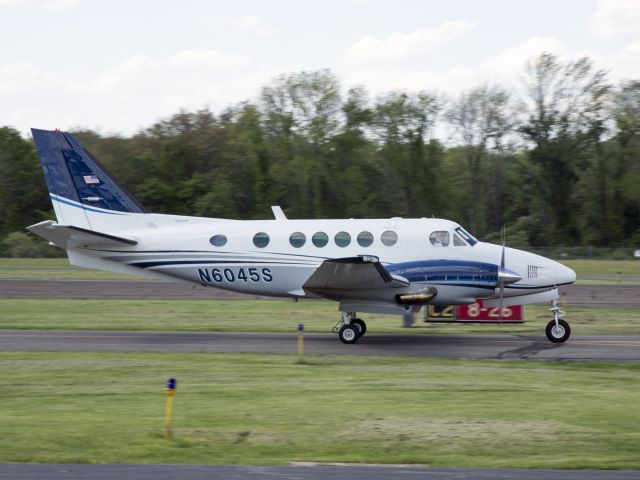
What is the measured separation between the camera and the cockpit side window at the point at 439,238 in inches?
849

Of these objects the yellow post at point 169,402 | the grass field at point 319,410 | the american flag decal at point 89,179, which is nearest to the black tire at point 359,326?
the grass field at point 319,410

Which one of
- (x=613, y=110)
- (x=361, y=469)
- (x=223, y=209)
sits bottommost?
(x=361, y=469)

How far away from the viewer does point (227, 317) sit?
92.5 feet

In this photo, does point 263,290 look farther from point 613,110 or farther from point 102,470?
point 613,110

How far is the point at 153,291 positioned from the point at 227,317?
10.6 meters

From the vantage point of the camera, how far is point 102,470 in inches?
402

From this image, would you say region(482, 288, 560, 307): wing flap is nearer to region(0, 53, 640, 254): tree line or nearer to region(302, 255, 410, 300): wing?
region(302, 255, 410, 300): wing

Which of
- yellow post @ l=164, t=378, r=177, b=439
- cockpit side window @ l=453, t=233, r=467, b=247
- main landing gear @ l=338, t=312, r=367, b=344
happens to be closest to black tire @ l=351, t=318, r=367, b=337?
main landing gear @ l=338, t=312, r=367, b=344

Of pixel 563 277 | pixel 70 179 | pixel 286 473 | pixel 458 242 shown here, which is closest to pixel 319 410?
pixel 286 473

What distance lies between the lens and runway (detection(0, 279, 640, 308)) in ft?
112

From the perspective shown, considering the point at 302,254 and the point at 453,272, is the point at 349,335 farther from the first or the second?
the point at 453,272

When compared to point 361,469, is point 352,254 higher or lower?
higher

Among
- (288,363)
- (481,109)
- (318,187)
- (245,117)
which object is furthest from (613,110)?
(288,363)

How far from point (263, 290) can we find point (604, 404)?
1065 centimetres
